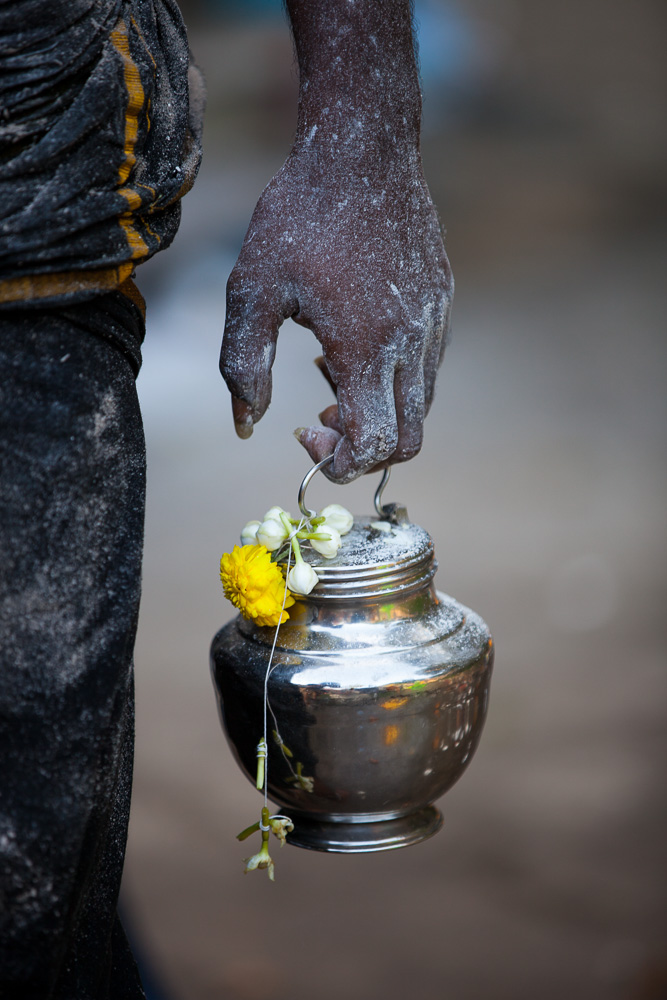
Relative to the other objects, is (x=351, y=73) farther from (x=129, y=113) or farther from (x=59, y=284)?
(x=59, y=284)

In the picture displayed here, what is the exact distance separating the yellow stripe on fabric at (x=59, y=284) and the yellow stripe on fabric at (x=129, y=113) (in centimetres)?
3

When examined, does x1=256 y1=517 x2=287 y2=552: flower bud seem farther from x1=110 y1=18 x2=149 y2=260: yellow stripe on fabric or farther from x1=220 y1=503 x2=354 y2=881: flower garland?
x1=110 y1=18 x2=149 y2=260: yellow stripe on fabric

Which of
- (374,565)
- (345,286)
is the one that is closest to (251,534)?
(374,565)

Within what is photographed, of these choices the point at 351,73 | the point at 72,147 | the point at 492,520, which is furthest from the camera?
the point at 492,520

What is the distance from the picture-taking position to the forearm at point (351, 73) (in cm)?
96

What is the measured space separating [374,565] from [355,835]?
0.97 feet

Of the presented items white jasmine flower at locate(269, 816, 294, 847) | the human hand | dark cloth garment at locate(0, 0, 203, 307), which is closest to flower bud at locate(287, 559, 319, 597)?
the human hand

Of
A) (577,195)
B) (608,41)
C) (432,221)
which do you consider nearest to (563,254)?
(577,195)

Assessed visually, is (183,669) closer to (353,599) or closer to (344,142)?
(353,599)

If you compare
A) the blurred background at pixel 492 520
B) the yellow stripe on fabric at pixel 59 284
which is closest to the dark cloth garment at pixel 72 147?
the yellow stripe on fabric at pixel 59 284

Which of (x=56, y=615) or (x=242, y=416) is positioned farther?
(x=242, y=416)

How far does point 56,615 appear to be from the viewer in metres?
0.77

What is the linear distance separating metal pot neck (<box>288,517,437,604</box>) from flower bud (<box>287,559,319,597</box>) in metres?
0.02

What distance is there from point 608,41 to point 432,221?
920cm
